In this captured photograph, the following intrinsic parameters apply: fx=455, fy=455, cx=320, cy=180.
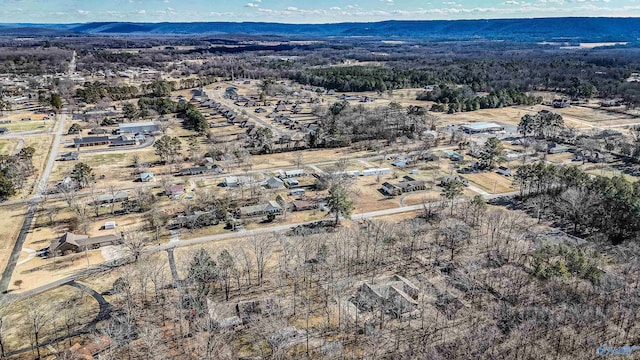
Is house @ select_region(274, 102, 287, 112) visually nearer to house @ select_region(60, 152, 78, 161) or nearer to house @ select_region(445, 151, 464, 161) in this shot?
house @ select_region(60, 152, 78, 161)

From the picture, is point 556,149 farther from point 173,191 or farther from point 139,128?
Answer: point 139,128

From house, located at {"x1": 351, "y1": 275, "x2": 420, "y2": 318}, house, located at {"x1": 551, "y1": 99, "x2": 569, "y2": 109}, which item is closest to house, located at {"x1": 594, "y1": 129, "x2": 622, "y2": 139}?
house, located at {"x1": 551, "y1": 99, "x2": 569, "y2": 109}

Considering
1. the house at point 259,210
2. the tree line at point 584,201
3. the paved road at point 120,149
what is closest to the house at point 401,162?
the tree line at point 584,201

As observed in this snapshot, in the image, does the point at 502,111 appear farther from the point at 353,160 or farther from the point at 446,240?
the point at 446,240

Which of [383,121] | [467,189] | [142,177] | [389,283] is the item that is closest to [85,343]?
[389,283]

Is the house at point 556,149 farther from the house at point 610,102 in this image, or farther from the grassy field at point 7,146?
the grassy field at point 7,146
